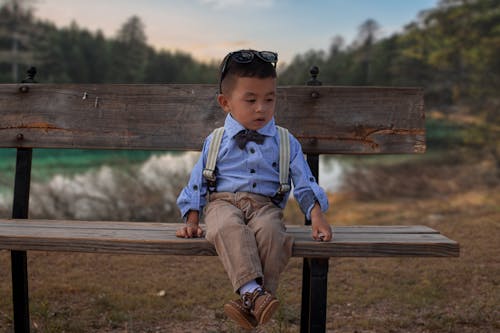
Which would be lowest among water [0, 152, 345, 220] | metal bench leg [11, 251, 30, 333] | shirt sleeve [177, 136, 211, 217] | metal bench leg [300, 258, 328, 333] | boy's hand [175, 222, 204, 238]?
water [0, 152, 345, 220]

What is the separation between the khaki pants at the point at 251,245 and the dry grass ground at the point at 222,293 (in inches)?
32.9

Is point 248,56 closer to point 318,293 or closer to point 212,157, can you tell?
point 212,157

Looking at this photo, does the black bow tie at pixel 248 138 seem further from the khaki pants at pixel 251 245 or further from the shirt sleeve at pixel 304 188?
the khaki pants at pixel 251 245

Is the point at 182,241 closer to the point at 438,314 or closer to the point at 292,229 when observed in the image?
the point at 292,229

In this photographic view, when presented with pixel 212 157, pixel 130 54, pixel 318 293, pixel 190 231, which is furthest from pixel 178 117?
pixel 130 54

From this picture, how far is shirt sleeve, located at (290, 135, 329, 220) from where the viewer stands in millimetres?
2426

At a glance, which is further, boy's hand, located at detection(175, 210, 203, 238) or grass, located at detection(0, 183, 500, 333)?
grass, located at detection(0, 183, 500, 333)

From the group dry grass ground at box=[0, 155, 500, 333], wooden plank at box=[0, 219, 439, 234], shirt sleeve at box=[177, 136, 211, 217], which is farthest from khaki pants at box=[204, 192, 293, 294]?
dry grass ground at box=[0, 155, 500, 333]

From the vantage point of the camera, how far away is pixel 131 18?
16.8 meters

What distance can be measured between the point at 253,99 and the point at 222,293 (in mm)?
1701

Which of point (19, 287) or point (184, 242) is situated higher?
point (184, 242)

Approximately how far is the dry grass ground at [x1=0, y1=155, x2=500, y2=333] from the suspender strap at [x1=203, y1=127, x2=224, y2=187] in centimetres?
92

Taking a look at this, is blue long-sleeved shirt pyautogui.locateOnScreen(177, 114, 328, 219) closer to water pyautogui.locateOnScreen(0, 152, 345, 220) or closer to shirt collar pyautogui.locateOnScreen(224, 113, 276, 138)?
shirt collar pyautogui.locateOnScreen(224, 113, 276, 138)

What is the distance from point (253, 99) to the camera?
2412mm
